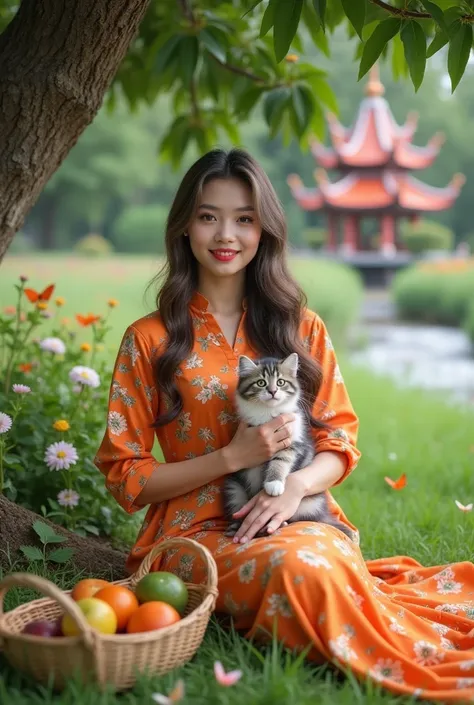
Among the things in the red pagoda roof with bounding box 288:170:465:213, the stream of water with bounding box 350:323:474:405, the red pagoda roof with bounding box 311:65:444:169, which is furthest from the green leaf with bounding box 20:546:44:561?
the red pagoda roof with bounding box 311:65:444:169

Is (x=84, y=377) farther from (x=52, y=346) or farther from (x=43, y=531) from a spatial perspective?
(x=43, y=531)

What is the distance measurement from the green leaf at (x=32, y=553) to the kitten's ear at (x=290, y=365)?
3.05ft

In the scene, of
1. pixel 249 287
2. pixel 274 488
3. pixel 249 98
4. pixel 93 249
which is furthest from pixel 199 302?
pixel 93 249

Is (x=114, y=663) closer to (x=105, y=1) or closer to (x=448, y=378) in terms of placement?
(x=105, y=1)

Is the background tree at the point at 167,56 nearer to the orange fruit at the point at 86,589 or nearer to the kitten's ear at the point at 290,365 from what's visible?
the kitten's ear at the point at 290,365

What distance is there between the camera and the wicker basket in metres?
1.75

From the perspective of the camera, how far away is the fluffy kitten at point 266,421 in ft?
7.59

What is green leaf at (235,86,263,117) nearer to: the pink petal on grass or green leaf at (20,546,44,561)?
green leaf at (20,546,44,561)

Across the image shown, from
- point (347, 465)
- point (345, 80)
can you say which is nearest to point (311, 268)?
point (345, 80)

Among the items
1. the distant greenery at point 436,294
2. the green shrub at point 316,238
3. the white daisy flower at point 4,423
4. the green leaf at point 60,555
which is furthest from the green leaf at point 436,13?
the green shrub at point 316,238

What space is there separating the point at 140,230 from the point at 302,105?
964 inches

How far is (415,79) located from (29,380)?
1877mm

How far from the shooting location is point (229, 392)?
248 centimetres

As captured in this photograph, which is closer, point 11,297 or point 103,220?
point 11,297
